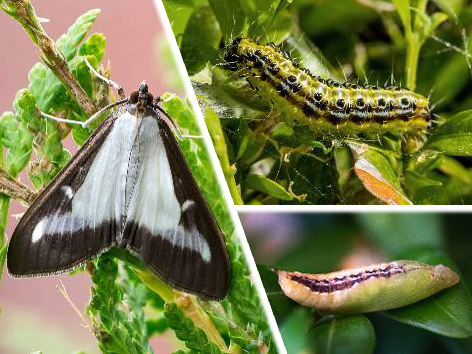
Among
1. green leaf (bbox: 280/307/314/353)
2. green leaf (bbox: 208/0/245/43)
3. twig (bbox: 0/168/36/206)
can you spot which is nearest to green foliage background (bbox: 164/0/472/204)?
green leaf (bbox: 208/0/245/43)

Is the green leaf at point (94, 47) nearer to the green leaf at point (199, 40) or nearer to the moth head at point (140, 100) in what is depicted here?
the moth head at point (140, 100)

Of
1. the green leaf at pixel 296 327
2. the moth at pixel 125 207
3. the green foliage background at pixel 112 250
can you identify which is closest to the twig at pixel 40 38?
the green foliage background at pixel 112 250

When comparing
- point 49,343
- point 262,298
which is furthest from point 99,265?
point 49,343

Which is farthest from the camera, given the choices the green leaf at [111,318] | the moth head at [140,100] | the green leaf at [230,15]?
the moth head at [140,100]

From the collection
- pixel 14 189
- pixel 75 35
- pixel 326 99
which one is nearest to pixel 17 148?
pixel 14 189

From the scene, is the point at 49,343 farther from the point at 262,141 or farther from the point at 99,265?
the point at 262,141

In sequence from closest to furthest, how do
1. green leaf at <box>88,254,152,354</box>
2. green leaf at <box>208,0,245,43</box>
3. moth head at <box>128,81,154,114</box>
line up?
1. green leaf at <box>208,0,245,43</box>
2. green leaf at <box>88,254,152,354</box>
3. moth head at <box>128,81,154,114</box>

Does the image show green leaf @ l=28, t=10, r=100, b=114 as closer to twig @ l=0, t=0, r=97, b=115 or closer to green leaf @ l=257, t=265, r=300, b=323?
twig @ l=0, t=0, r=97, b=115
